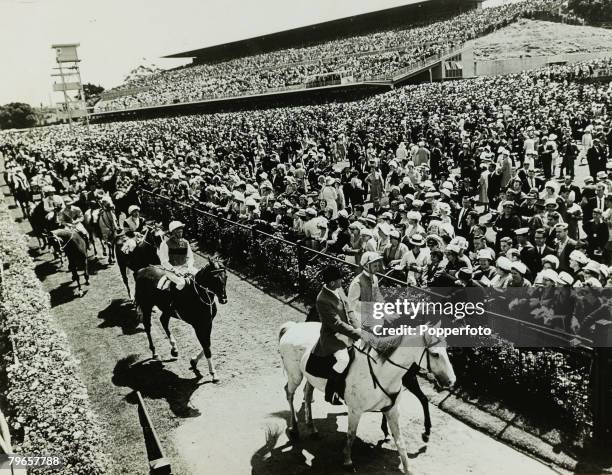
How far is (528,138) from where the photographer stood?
1789 cm

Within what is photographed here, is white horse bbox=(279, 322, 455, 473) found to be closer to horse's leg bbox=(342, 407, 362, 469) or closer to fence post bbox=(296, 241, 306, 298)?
horse's leg bbox=(342, 407, 362, 469)

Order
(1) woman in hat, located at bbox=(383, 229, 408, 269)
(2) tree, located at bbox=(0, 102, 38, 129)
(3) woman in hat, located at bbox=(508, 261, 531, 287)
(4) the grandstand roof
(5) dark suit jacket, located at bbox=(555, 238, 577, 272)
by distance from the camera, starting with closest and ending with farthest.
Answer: (3) woman in hat, located at bbox=(508, 261, 531, 287), (5) dark suit jacket, located at bbox=(555, 238, 577, 272), (1) woman in hat, located at bbox=(383, 229, 408, 269), (4) the grandstand roof, (2) tree, located at bbox=(0, 102, 38, 129)

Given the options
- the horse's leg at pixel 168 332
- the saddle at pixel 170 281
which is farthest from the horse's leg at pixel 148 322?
the saddle at pixel 170 281

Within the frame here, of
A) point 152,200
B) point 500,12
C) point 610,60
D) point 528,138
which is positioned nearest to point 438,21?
point 500,12

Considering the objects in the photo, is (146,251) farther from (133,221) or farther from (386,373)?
(386,373)

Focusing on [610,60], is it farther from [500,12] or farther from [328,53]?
[328,53]

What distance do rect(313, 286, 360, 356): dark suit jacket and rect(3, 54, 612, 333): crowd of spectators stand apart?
236 centimetres

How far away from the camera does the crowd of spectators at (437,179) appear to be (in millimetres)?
8020

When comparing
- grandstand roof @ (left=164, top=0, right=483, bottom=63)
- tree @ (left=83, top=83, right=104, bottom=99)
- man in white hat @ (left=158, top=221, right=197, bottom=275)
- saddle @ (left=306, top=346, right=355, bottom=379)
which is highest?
grandstand roof @ (left=164, top=0, right=483, bottom=63)

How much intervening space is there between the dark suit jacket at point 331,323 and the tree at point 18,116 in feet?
Answer: 221

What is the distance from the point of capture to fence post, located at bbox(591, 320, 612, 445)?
230 inches

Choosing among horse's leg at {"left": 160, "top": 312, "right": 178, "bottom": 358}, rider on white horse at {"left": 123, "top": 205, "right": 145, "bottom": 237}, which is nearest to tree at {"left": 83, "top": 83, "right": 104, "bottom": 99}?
rider on white horse at {"left": 123, "top": 205, "right": 145, "bottom": 237}

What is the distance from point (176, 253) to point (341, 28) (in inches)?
2516

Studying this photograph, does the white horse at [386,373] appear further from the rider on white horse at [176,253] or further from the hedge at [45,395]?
the rider on white horse at [176,253]
